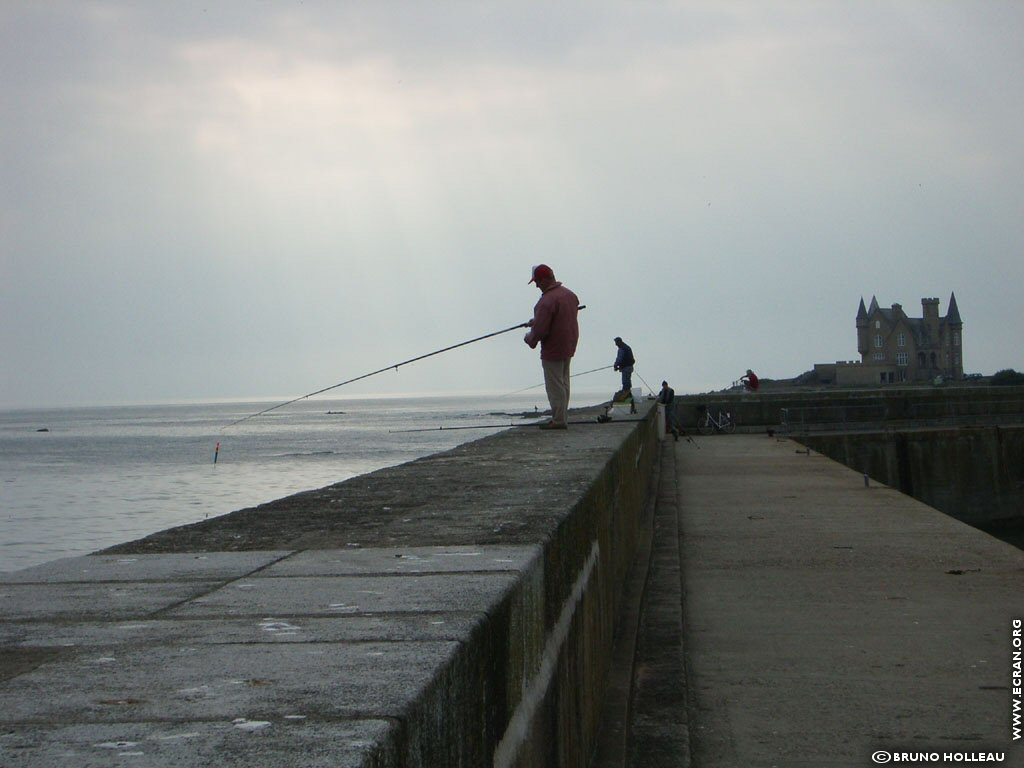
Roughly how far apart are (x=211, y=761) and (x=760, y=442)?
26166 millimetres

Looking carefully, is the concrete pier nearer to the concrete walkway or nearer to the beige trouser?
the concrete walkway

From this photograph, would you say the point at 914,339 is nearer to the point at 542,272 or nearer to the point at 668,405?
the point at 668,405

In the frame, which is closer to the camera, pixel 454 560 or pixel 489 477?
pixel 454 560

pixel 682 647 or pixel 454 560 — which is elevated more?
pixel 454 560

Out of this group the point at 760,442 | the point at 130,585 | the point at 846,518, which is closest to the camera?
the point at 130,585

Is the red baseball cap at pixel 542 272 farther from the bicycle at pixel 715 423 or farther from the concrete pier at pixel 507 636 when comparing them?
the bicycle at pixel 715 423

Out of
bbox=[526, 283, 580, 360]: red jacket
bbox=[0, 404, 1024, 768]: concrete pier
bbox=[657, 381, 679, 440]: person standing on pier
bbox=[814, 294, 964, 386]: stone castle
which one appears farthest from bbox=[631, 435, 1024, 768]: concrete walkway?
bbox=[814, 294, 964, 386]: stone castle

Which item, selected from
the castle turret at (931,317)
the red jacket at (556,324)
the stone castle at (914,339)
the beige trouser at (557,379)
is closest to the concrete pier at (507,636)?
the beige trouser at (557,379)

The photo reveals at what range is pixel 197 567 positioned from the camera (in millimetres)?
3354

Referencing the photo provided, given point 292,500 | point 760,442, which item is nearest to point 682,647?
point 292,500

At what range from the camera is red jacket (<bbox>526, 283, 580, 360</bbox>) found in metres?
9.88

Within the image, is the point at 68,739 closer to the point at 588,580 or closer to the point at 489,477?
the point at 588,580

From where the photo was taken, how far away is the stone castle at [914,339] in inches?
5064

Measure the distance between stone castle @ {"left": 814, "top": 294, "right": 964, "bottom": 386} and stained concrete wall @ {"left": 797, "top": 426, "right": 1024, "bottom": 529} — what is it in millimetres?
96140
